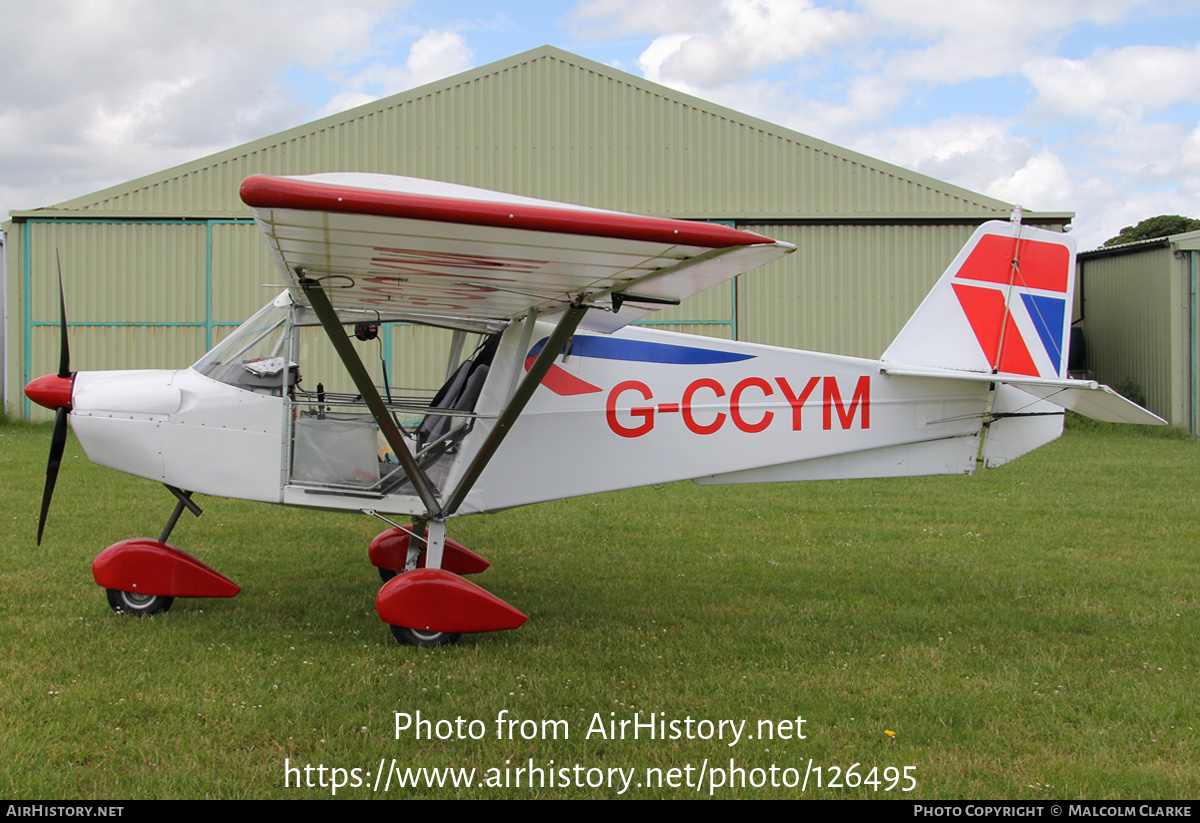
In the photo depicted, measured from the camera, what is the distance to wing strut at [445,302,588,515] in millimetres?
4926

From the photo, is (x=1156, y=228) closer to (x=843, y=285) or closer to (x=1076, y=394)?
(x=843, y=285)

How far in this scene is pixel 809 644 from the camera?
210 inches

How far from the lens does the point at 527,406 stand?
19.1ft

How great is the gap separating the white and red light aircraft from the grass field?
22.8 inches

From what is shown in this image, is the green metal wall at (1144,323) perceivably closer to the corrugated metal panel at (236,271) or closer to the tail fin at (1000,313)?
the tail fin at (1000,313)

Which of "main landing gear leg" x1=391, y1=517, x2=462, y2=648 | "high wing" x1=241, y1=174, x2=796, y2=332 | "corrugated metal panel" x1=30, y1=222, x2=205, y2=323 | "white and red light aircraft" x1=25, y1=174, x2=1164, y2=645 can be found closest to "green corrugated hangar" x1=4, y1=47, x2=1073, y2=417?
"corrugated metal panel" x1=30, y1=222, x2=205, y2=323

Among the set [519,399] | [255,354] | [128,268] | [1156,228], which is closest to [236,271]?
[128,268]

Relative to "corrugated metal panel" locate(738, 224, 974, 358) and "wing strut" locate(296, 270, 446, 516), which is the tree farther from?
"wing strut" locate(296, 270, 446, 516)

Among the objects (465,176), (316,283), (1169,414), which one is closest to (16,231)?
(465,176)

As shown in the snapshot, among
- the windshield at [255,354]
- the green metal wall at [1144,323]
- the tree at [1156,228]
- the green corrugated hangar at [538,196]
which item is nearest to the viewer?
the windshield at [255,354]

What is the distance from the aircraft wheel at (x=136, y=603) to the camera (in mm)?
5711

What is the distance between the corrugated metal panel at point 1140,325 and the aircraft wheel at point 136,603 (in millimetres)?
21967

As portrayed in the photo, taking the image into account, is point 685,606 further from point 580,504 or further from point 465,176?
point 465,176

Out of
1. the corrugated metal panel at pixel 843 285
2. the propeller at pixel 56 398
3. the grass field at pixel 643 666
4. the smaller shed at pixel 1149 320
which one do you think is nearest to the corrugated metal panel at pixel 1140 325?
A: the smaller shed at pixel 1149 320
